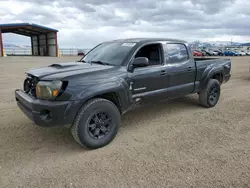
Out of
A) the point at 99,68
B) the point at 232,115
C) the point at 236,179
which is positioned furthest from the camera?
the point at 232,115

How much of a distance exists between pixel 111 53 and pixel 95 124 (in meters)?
1.56

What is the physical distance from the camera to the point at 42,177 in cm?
286

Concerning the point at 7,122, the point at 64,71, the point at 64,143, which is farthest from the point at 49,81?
the point at 7,122

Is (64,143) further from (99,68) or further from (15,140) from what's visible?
(99,68)

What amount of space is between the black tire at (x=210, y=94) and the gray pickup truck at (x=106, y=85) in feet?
1.28

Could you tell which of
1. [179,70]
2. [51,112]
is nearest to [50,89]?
[51,112]

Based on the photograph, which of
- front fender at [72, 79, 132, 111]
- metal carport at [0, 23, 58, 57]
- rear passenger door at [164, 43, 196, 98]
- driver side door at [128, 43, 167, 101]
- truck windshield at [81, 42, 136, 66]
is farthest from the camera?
metal carport at [0, 23, 58, 57]

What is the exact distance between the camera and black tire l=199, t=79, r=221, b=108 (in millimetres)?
5588

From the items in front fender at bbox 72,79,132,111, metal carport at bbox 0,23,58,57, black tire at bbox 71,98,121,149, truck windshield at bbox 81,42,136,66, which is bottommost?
black tire at bbox 71,98,121,149

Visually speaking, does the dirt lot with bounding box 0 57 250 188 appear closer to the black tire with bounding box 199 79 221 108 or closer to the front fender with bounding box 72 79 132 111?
the black tire with bounding box 199 79 221 108

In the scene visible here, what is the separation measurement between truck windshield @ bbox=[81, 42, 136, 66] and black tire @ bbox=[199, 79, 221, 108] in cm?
242

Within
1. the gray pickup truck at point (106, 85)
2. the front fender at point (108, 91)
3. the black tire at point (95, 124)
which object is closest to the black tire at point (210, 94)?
the gray pickup truck at point (106, 85)

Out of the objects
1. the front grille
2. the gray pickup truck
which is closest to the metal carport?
the front grille

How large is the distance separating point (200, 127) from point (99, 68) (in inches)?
91.6
